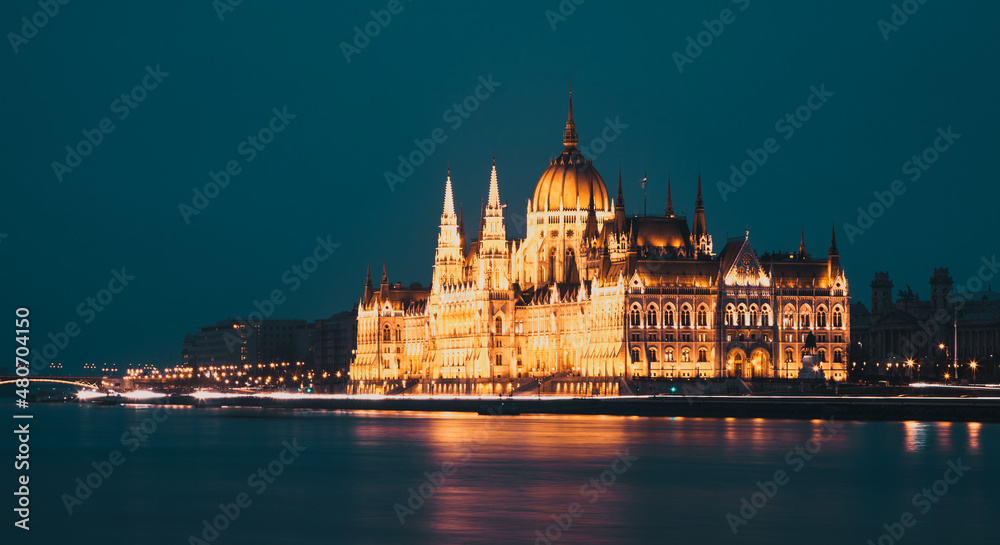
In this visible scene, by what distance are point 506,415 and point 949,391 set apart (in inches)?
1507

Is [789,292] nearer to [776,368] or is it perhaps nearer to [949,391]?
[776,368]

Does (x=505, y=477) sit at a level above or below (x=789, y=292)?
below

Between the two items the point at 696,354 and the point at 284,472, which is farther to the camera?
the point at 696,354

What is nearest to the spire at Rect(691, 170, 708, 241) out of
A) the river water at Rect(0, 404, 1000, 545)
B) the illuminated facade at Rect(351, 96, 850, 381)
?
the illuminated facade at Rect(351, 96, 850, 381)

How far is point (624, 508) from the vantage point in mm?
59875

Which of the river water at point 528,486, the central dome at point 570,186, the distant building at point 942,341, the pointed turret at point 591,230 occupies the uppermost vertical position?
the central dome at point 570,186

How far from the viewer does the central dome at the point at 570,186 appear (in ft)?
620

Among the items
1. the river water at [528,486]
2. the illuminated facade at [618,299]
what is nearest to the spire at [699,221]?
the illuminated facade at [618,299]

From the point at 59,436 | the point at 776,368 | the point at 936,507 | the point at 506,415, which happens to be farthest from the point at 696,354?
the point at 936,507

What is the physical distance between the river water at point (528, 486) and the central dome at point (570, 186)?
251 ft

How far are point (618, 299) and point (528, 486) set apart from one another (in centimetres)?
9169

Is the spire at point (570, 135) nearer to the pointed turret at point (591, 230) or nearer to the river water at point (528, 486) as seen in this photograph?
the pointed turret at point (591, 230)

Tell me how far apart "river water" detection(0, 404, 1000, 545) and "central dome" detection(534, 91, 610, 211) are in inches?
3007

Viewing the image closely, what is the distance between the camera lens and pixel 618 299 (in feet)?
521
